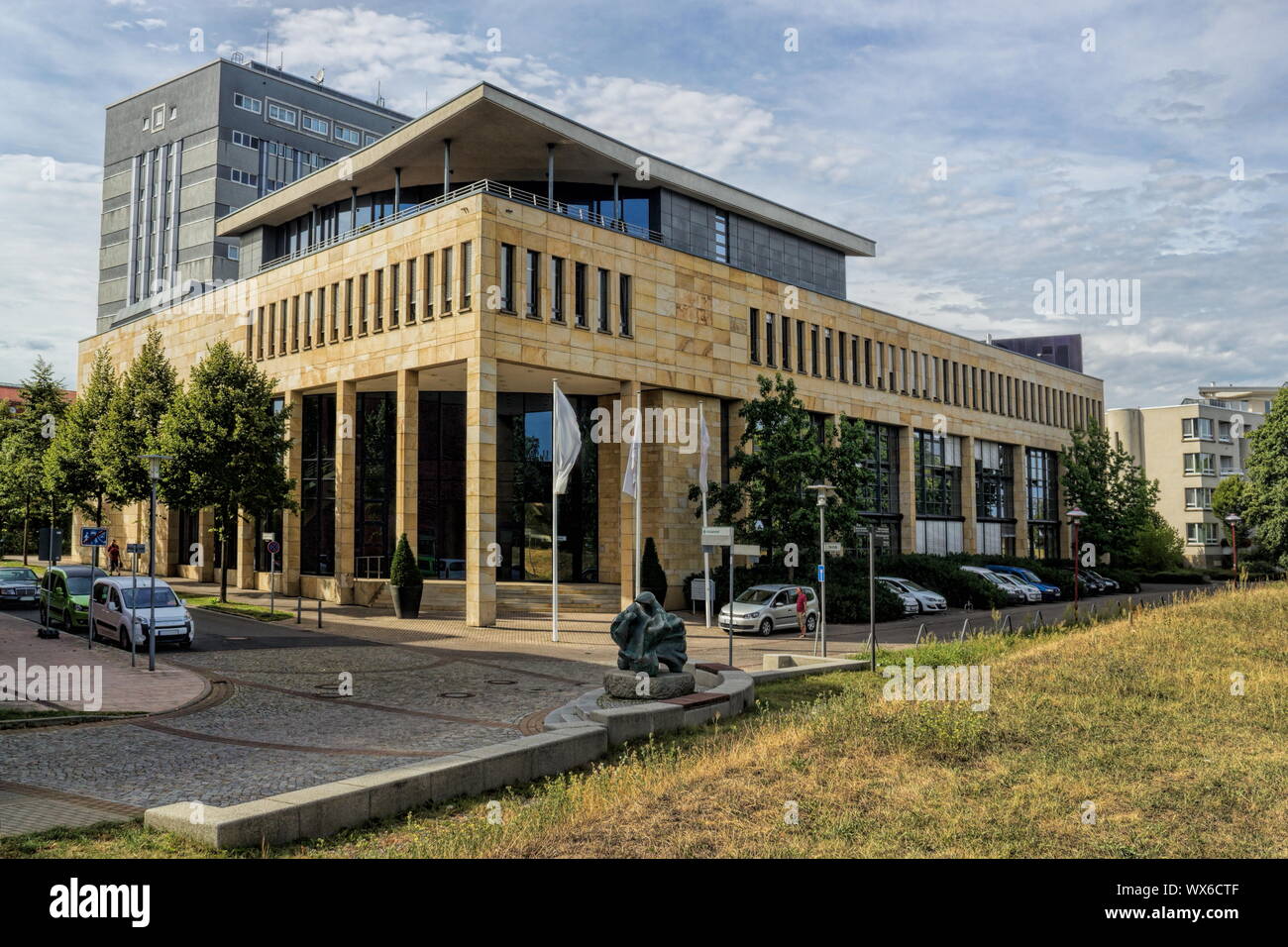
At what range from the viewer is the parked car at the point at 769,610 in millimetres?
30656

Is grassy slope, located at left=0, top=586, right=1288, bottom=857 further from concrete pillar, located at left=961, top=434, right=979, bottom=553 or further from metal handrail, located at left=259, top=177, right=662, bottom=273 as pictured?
concrete pillar, located at left=961, top=434, right=979, bottom=553

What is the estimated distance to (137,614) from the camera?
76.3ft

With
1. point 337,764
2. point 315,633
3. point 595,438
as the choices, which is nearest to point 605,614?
point 595,438

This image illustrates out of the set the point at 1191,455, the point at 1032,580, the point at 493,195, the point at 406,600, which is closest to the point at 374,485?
the point at 406,600

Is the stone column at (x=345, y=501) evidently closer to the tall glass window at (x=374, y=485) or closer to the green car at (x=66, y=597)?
the tall glass window at (x=374, y=485)

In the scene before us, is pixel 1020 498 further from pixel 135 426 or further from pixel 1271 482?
pixel 135 426

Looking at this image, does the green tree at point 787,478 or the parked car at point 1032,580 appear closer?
the green tree at point 787,478

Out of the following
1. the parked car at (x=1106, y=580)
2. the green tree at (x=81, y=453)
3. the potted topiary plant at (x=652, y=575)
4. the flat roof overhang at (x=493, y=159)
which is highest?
the flat roof overhang at (x=493, y=159)

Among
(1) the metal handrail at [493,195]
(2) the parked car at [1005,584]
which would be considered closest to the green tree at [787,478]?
(2) the parked car at [1005,584]

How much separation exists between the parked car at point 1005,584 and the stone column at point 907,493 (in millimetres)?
6940

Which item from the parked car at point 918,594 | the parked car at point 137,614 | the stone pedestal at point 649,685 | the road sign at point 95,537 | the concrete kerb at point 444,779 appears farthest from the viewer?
the parked car at point 918,594

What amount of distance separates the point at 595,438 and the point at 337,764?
30.7m

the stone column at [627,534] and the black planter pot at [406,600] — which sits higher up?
the stone column at [627,534]

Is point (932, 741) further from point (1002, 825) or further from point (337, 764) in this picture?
point (337, 764)
